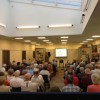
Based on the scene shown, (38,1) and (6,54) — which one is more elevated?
(38,1)

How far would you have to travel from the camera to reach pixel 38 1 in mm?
13938

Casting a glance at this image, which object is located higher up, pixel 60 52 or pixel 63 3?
pixel 63 3

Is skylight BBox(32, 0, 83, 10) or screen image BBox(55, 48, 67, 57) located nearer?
skylight BBox(32, 0, 83, 10)

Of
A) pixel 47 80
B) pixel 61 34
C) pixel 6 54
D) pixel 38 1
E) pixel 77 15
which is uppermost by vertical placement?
pixel 38 1

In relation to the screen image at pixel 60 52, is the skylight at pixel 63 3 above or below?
above

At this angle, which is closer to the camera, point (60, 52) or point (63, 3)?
point (63, 3)

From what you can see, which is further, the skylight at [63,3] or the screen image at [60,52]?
the screen image at [60,52]

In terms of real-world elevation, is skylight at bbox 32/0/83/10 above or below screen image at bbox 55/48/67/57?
above

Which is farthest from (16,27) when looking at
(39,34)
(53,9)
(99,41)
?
(99,41)
